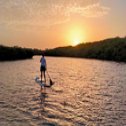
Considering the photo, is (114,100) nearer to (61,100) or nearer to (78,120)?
(61,100)

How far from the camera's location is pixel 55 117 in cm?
1850

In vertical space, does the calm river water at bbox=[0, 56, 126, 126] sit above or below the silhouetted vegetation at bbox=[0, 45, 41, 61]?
below

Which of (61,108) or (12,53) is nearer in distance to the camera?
(61,108)

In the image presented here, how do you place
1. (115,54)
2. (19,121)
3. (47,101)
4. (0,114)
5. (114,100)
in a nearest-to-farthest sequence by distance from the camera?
(19,121)
(0,114)
(47,101)
(114,100)
(115,54)

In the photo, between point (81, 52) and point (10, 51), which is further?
point (81, 52)

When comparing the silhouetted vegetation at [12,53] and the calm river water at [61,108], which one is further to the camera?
the silhouetted vegetation at [12,53]

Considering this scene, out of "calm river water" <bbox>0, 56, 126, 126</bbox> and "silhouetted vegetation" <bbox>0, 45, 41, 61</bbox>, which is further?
"silhouetted vegetation" <bbox>0, 45, 41, 61</bbox>

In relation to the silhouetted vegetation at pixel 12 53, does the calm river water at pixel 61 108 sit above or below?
below

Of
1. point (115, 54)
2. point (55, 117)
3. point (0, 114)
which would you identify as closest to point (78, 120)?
point (55, 117)

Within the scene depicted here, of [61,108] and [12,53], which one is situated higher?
[12,53]

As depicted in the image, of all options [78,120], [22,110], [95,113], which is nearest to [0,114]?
[22,110]

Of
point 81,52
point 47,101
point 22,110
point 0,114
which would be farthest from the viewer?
point 81,52

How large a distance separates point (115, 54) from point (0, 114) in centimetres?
11708

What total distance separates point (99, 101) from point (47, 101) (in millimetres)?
4076
